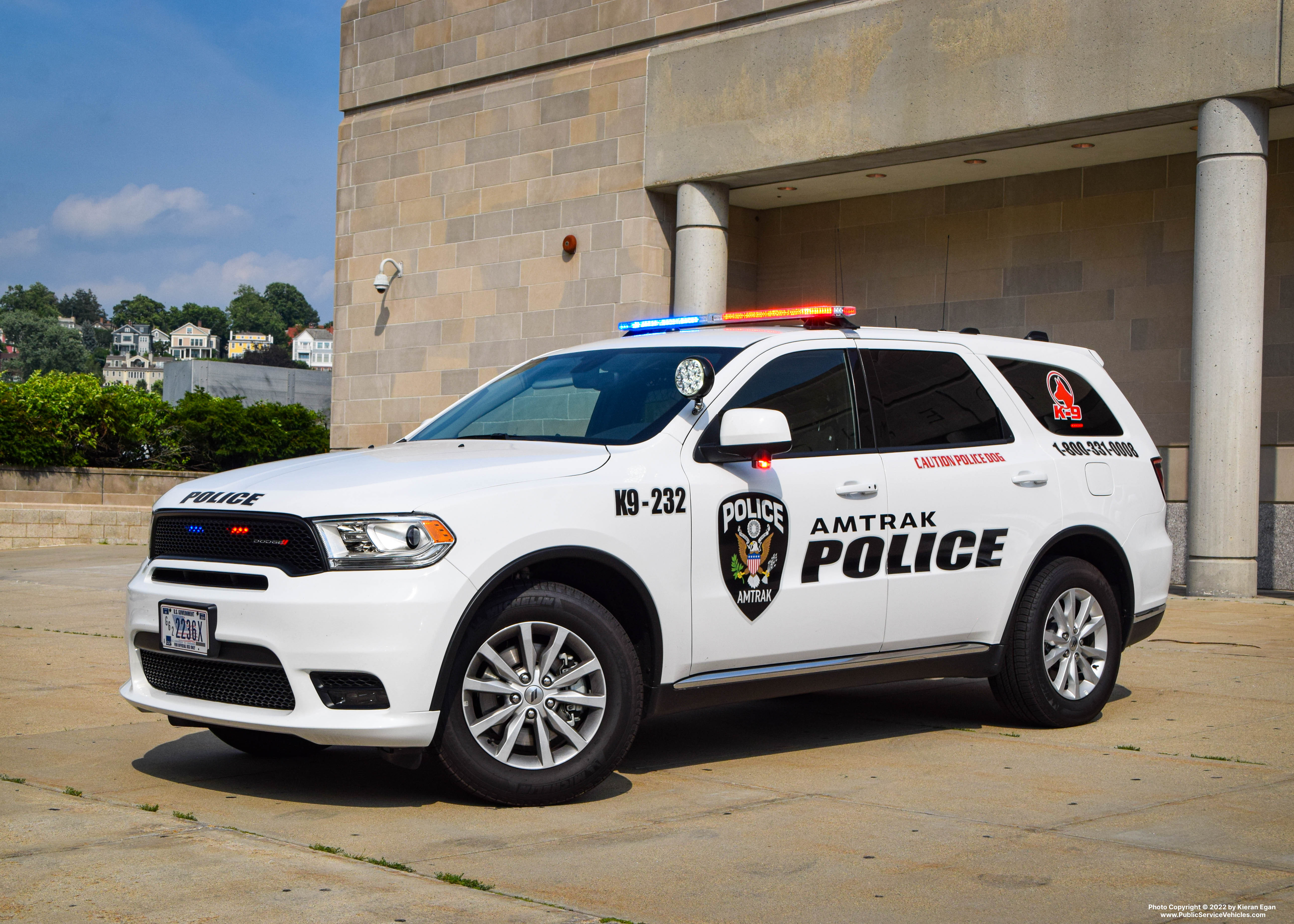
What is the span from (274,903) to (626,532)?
6.64 ft

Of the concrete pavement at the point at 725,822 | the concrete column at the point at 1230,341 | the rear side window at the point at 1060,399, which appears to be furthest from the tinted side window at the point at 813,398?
the concrete column at the point at 1230,341

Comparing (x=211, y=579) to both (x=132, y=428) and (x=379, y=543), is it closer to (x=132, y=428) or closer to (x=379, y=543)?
(x=379, y=543)

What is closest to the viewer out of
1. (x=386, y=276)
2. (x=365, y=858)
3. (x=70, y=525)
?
(x=365, y=858)

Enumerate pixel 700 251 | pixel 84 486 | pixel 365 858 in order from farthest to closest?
pixel 84 486, pixel 700 251, pixel 365 858

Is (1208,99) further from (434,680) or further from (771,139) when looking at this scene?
(434,680)

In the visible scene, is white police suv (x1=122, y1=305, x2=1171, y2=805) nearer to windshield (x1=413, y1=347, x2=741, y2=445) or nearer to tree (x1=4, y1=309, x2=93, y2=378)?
windshield (x1=413, y1=347, x2=741, y2=445)

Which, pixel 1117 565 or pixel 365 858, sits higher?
pixel 1117 565

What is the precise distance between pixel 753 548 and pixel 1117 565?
98.8 inches

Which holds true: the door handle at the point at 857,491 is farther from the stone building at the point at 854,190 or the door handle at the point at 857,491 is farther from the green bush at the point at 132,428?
the green bush at the point at 132,428

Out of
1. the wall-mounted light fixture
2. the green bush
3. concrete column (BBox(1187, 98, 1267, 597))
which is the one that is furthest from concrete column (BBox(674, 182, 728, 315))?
the green bush

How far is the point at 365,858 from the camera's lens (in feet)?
14.6

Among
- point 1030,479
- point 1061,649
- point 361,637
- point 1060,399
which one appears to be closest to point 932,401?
point 1030,479

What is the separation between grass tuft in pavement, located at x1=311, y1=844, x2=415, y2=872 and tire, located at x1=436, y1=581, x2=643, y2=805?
23.2 inches

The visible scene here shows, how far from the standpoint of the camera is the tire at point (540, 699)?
5.08 metres
